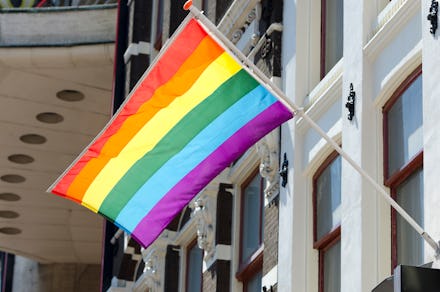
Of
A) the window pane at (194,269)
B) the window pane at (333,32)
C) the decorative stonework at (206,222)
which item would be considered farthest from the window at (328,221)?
the window pane at (194,269)

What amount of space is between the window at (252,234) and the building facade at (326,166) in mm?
20

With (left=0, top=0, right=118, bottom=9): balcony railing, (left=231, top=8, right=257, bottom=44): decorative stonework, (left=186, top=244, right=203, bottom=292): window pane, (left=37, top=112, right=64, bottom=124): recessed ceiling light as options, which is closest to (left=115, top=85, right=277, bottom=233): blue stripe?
(left=231, top=8, right=257, bottom=44): decorative stonework

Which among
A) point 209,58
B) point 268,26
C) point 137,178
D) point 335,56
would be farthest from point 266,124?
point 268,26

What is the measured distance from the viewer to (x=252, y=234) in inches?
755

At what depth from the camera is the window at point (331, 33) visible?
55.7 ft

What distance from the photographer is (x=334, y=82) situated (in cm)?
Result: 1617

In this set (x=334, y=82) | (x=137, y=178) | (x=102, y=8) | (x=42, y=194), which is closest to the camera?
(x=137, y=178)

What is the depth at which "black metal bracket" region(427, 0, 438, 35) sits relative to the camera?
13.4 metres

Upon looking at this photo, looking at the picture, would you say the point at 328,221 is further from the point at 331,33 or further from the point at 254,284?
the point at 254,284

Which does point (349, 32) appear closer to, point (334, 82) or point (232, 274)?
point (334, 82)

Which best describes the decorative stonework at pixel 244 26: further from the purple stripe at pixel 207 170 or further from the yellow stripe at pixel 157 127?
the purple stripe at pixel 207 170

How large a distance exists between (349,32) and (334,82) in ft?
1.94

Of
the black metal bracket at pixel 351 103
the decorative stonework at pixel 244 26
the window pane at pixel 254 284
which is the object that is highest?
the decorative stonework at pixel 244 26

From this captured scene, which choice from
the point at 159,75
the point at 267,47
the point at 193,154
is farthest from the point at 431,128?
the point at 267,47
